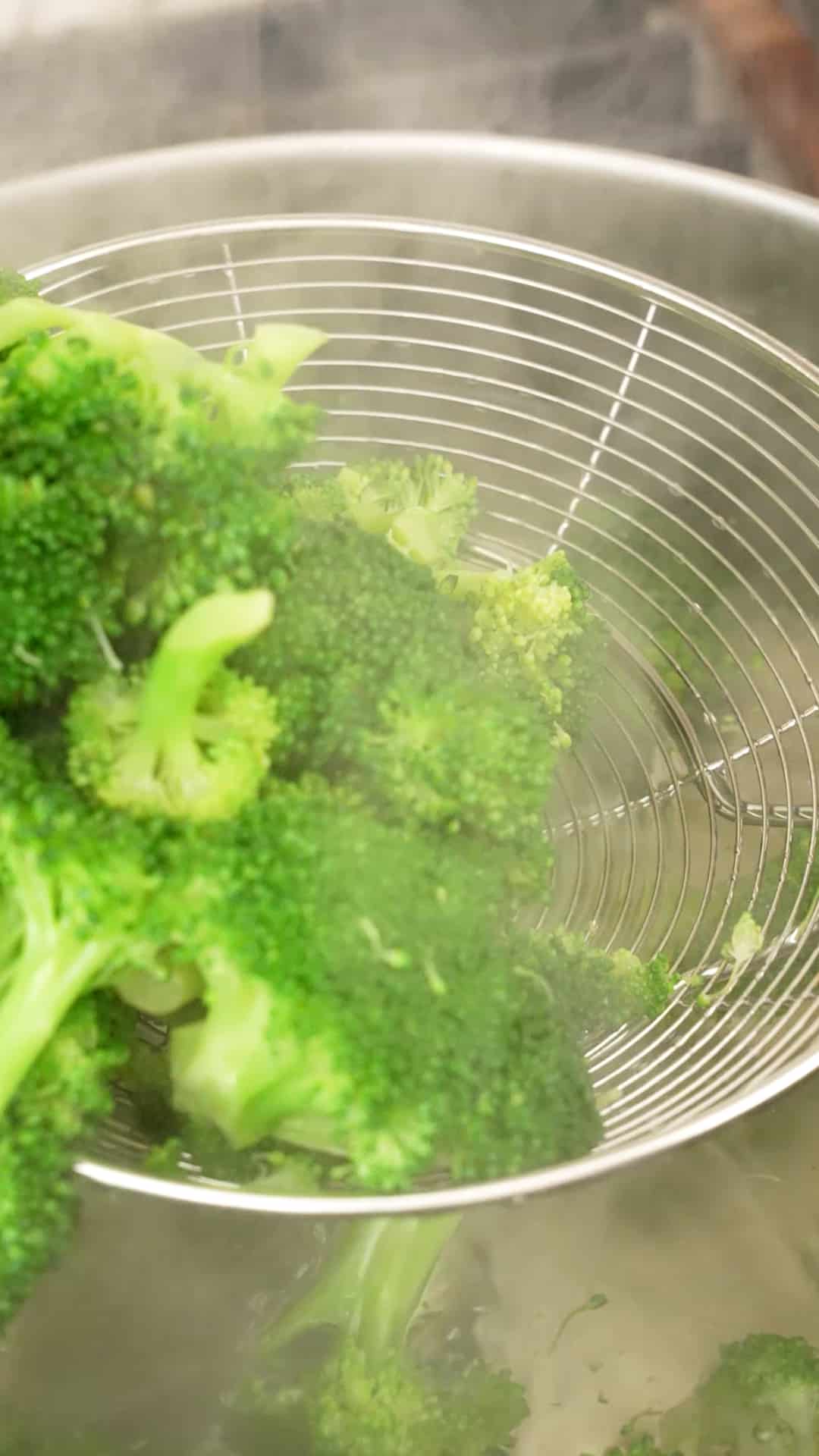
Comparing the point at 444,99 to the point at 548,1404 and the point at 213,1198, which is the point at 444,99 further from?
the point at 548,1404

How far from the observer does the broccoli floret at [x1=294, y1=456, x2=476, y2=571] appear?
951mm

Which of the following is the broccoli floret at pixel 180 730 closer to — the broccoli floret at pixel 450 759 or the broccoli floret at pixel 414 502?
the broccoli floret at pixel 450 759

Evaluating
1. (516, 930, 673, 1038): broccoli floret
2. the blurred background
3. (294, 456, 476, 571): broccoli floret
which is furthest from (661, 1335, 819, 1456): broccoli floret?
the blurred background

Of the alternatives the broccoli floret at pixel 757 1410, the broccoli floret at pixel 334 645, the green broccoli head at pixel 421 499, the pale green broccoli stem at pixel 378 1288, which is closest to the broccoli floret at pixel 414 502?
the green broccoli head at pixel 421 499

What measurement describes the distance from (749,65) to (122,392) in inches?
40.4

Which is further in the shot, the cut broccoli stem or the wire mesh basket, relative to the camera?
the wire mesh basket

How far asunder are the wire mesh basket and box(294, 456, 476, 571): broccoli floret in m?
0.15

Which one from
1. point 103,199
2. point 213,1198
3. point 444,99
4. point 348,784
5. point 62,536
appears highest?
point 444,99

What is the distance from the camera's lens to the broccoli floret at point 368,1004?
26.1 inches

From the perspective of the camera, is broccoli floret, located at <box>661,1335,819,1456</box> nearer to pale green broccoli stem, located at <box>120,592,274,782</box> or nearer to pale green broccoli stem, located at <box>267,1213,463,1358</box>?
pale green broccoli stem, located at <box>267,1213,463,1358</box>

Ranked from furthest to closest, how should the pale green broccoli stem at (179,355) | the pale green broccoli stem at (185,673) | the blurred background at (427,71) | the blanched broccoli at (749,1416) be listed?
1. the blurred background at (427,71)
2. the blanched broccoli at (749,1416)
3. the pale green broccoli stem at (179,355)
4. the pale green broccoli stem at (185,673)

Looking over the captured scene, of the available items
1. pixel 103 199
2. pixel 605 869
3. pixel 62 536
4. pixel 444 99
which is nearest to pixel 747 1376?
pixel 605 869

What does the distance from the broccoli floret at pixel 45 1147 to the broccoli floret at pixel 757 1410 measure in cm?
49

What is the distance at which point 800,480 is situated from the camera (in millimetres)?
1164
